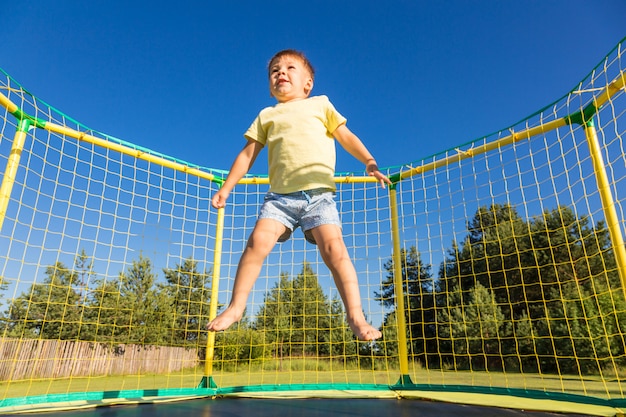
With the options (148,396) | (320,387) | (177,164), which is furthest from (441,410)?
(177,164)

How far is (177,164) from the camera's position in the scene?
13.1 ft

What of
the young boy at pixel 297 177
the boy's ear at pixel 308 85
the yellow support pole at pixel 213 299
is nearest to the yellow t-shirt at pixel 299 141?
the young boy at pixel 297 177

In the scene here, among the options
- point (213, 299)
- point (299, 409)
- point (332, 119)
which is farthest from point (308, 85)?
point (213, 299)

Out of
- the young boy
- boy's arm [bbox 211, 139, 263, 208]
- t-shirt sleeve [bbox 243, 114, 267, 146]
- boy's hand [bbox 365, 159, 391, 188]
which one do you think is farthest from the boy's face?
boy's hand [bbox 365, 159, 391, 188]

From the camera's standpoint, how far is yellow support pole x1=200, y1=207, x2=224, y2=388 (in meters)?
3.57

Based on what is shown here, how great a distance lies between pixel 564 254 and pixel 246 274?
51.2 feet

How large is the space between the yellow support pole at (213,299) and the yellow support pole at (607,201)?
3199mm

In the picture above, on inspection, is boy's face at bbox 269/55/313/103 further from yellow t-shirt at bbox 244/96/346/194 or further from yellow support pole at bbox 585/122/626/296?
yellow support pole at bbox 585/122/626/296

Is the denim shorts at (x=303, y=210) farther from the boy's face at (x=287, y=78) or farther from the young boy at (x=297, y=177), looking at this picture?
the boy's face at (x=287, y=78)

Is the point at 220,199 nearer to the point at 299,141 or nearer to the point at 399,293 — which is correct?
the point at 299,141

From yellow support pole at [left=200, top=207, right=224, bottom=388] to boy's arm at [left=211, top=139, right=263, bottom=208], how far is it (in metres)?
2.12

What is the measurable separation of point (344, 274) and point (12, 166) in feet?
9.04

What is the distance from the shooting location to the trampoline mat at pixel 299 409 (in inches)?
96.0

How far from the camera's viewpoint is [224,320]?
145 cm
